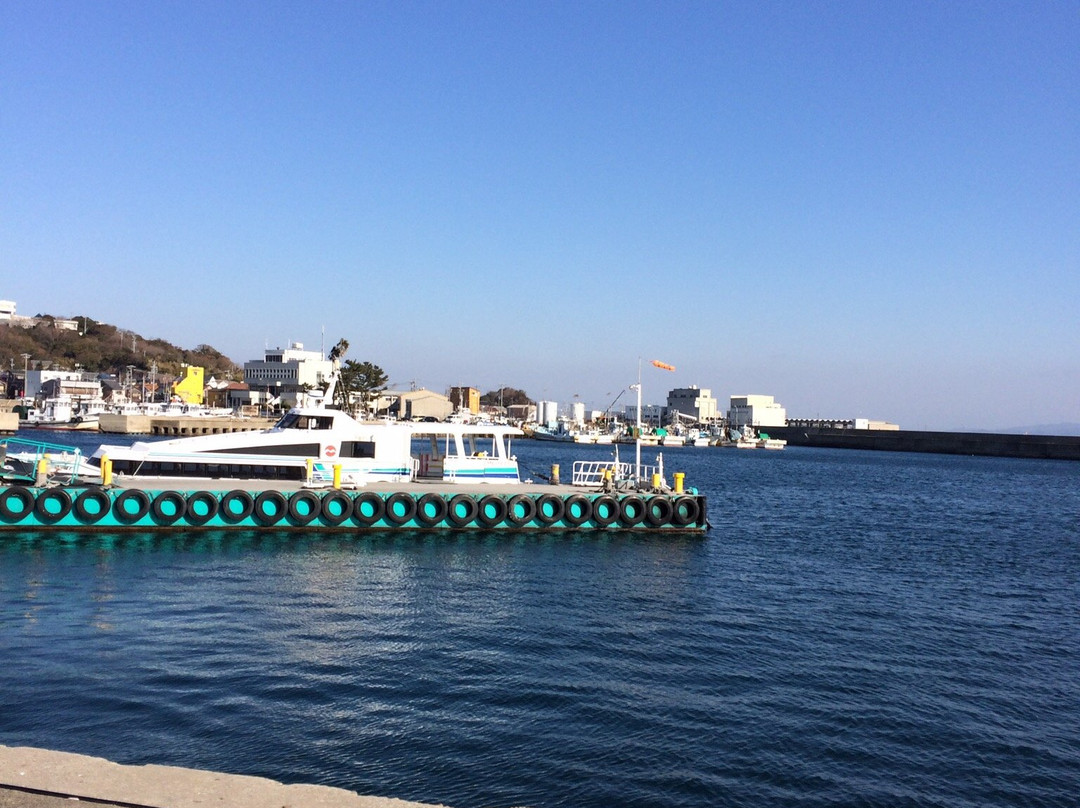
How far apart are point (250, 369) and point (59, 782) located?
189798 mm

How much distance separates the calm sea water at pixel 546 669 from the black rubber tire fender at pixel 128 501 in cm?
111

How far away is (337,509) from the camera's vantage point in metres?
32.8

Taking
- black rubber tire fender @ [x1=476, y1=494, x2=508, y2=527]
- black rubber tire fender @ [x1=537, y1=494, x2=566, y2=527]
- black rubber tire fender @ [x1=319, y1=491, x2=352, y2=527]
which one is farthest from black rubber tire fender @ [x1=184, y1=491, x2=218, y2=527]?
black rubber tire fender @ [x1=537, y1=494, x2=566, y2=527]

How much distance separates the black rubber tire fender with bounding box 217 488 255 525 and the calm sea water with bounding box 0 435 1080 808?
0.70 m

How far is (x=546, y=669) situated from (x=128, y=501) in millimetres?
19625

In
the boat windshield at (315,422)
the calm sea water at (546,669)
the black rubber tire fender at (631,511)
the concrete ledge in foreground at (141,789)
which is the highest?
the boat windshield at (315,422)

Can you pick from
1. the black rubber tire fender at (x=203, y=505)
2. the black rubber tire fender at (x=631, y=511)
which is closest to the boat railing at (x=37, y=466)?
the black rubber tire fender at (x=203, y=505)

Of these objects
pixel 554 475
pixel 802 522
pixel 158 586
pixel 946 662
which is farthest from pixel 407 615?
pixel 802 522

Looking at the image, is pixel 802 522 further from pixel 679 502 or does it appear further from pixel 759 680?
pixel 759 680

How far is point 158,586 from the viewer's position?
23.3 meters

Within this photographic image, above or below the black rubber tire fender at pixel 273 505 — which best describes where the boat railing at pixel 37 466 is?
above

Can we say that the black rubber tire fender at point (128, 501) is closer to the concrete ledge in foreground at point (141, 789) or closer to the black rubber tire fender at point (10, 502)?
the black rubber tire fender at point (10, 502)

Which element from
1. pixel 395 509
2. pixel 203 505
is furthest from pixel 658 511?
pixel 203 505

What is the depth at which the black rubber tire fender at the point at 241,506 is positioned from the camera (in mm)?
31500
